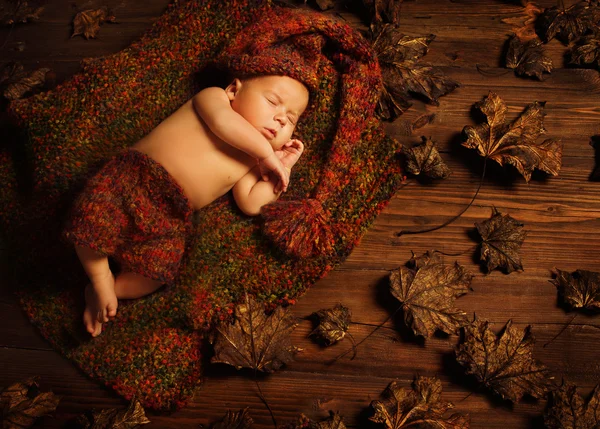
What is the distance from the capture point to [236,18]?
1962 mm

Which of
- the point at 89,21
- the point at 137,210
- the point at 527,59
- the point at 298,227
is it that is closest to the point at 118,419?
the point at 137,210

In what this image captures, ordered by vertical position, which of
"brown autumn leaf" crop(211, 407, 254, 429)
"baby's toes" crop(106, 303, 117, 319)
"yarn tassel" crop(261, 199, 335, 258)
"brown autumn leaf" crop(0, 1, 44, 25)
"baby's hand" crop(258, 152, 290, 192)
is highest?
"brown autumn leaf" crop(0, 1, 44, 25)

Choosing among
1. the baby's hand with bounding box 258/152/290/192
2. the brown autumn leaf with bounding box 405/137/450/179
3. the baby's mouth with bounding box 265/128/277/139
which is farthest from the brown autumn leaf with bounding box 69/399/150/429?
the brown autumn leaf with bounding box 405/137/450/179

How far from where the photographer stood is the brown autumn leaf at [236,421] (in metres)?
1.66

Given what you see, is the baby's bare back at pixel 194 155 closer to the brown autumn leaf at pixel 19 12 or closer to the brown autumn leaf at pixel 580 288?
the brown autumn leaf at pixel 19 12

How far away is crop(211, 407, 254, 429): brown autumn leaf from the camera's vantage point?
5.46ft

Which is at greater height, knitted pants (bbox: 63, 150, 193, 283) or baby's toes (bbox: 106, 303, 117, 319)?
knitted pants (bbox: 63, 150, 193, 283)

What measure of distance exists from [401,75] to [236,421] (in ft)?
4.54

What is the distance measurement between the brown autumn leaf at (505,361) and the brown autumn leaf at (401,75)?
868mm

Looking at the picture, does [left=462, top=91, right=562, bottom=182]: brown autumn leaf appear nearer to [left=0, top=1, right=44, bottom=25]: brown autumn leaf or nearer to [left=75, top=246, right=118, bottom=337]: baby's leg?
[left=75, top=246, right=118, bottom=337]: baby's leg

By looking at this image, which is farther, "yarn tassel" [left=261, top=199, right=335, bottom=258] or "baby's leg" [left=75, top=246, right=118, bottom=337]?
"yarn tassel" [left=261, top=199, right=335, bottom=258]

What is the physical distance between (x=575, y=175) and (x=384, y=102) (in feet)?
2.54

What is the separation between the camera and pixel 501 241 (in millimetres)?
1859

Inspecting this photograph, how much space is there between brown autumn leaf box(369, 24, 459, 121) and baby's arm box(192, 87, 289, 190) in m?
0.56
